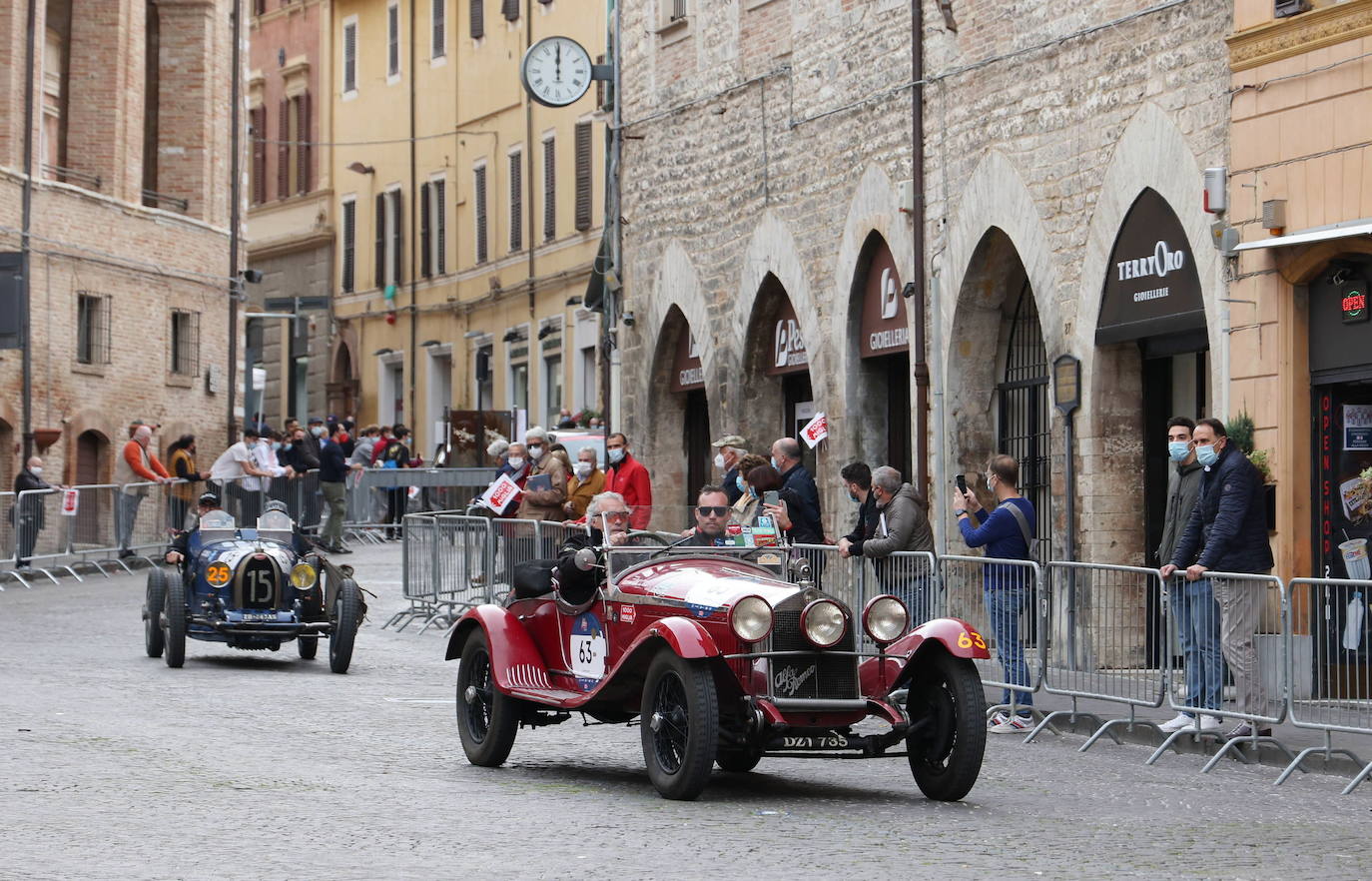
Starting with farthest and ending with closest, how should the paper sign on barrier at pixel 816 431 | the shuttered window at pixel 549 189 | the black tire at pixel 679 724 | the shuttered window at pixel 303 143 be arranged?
the shuttered window at pixel 303 143 < the shuttered window at pixel 549 189 < the paper sign on barrier at pixel 816 431 < the black tire at pixel 679 724

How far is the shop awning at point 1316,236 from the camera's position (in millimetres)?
15047

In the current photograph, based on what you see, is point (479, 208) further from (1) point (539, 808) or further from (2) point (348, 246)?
(1) point (539, 808)

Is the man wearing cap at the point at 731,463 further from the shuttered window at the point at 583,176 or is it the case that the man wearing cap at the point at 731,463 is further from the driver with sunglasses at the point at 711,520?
the shuttered window at the point at 583,176

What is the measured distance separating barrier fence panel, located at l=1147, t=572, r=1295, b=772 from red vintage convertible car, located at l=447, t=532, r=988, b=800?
200cm

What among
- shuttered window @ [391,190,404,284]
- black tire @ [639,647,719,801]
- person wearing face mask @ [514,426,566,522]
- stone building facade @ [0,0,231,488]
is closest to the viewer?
black tire @ [639,647,719,801]

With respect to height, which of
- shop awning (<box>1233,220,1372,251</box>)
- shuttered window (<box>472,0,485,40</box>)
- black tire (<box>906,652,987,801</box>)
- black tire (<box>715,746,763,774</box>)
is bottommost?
black tire (<box>715,746,763,774</box>)

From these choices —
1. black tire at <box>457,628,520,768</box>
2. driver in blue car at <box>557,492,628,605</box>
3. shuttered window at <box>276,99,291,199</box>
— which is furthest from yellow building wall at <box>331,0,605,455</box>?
driver in blue car at <box>557,492,628,605</box>

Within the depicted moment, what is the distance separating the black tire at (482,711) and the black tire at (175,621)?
5.52 metres

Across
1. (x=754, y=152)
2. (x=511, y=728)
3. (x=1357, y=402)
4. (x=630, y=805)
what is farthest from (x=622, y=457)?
(x=630, y=805)

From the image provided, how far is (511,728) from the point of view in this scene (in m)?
12.1

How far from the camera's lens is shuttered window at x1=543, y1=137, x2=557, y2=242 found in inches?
1732

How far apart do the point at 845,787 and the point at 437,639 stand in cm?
1016

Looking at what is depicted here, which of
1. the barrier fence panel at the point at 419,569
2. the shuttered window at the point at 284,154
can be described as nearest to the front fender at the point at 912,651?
the barrier fence panel at the point at 419,569

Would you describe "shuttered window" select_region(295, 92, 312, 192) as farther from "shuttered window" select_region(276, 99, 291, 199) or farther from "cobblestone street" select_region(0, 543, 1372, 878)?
"cobblestone street" select_region(0, 543, 1372, 878)
